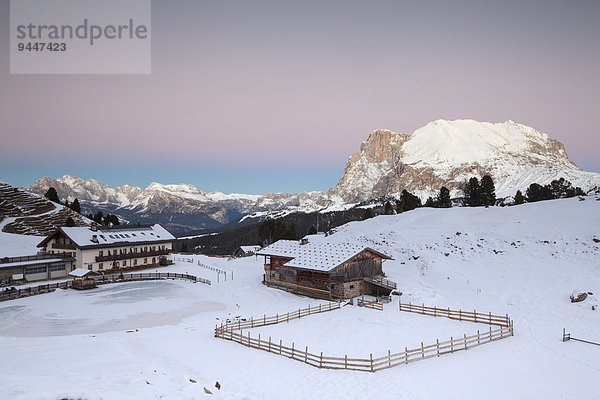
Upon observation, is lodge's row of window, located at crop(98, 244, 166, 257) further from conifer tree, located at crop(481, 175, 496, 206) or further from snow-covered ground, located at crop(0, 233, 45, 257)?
conifer tree, located at crop(481, 175, 496, 206)

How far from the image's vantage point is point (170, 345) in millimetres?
27266

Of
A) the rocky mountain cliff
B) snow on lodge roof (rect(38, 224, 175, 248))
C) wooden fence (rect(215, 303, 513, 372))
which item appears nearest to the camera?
wooden fence (rect(215, 303, 513, 372))

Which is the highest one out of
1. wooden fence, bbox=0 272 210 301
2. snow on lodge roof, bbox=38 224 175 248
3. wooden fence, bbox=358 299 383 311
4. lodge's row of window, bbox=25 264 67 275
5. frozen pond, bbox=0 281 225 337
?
snow on lodge roof, bbox=38 224 175 248

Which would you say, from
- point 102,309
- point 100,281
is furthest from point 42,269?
point 102,309

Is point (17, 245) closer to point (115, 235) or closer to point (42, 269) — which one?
point (115, 235)

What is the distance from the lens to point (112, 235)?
62375mm

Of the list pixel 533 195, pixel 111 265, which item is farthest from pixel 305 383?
pixel 533 195

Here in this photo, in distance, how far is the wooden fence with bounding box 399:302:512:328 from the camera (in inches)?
1281

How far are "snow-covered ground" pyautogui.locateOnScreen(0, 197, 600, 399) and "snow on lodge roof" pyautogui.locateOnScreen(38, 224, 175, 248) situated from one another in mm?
10076

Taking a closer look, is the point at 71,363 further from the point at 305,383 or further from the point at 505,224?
the point at 505,224

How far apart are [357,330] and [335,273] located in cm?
1302

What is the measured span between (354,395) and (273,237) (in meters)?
87.9

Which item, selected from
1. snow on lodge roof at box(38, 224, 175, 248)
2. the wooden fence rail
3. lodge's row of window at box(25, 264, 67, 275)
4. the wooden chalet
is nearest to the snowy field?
snow on lodge roof at box(38, 224, 175, 248)

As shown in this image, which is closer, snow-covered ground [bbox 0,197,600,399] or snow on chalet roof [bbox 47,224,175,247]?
snow-covered ground [bbox 0,197,600,399]
